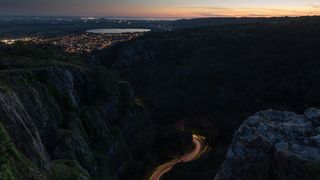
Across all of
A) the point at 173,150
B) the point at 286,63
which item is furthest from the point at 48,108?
the point at 286,63

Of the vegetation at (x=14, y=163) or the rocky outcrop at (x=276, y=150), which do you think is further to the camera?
the rocky outcrop at (x=276, y=150)

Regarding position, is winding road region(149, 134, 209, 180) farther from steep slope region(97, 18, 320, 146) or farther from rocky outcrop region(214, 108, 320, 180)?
rocky outcrop region(214, 108, 320, 180)

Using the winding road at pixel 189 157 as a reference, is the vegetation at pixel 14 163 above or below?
above

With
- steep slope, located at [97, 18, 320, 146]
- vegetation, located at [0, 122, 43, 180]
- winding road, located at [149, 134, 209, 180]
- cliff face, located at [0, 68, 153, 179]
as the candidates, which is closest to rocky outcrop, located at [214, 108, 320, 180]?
cliff face, located at [0, 68, 153, 179]

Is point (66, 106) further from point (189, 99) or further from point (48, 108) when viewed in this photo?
point (189, 99)

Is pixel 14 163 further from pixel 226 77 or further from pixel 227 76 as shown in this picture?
pixel 227 76

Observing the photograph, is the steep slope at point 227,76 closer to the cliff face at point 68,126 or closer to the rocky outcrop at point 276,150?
the cliff face at point 68,126

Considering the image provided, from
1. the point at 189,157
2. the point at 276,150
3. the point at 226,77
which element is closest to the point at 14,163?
the point at 276,150

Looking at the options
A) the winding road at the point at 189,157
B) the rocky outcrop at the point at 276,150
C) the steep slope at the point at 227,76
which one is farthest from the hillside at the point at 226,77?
the rocky outcrop at the point at 276,150
